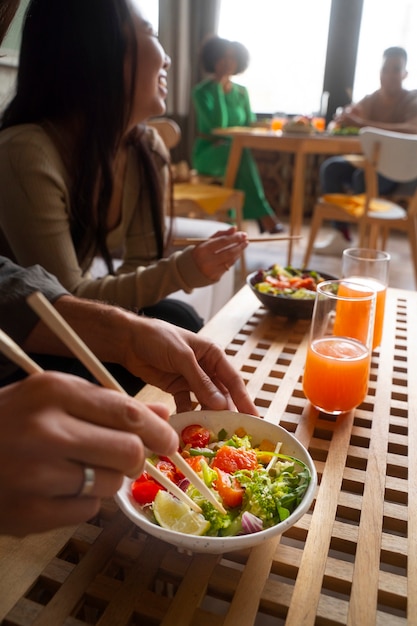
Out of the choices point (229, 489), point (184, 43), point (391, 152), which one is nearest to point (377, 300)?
point (229, 489)

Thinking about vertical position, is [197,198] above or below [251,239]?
below

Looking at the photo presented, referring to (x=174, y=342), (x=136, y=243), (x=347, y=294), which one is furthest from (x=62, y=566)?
(x=136, y=243)

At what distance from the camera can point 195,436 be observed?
737mm

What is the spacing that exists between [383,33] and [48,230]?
4.93 m

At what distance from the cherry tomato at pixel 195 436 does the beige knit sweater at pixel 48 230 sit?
0.67 metres

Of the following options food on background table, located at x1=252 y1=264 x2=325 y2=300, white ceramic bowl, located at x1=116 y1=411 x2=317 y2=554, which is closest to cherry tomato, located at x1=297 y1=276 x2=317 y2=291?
food on background table, located at x1=252 y1=264 x2=325 y2=300

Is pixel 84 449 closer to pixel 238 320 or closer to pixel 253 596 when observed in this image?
pixel 253 596

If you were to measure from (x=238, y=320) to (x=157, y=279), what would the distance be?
0.26m

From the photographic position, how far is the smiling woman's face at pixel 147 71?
1357 millimetres

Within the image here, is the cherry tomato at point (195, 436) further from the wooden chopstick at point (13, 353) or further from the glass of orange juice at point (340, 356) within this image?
the wooden chopstick at point (13, 353)

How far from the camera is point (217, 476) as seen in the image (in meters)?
0.64

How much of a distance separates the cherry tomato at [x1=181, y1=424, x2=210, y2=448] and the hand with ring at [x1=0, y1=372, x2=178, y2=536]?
30cm

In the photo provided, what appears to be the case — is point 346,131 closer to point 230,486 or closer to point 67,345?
point 230,486

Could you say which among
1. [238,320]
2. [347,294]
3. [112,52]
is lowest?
[238,320]
